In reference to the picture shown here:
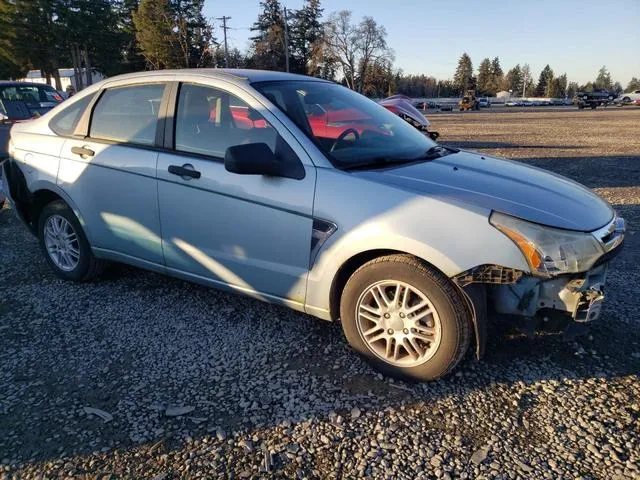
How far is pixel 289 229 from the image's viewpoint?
296 cm

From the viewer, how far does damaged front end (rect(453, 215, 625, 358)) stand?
2.48 metres

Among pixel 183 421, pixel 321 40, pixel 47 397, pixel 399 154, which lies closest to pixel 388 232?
pixel 399 154

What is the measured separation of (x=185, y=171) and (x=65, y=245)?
169cm

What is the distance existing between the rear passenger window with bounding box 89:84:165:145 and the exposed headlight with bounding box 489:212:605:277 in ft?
8.23

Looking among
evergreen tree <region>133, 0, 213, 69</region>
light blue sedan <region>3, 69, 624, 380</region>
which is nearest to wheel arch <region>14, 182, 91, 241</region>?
light blue sedan <region>3, 69, 624, 380</region>

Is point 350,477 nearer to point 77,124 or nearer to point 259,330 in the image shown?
point 259,330

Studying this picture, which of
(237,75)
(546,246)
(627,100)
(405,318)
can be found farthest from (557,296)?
(627,100)

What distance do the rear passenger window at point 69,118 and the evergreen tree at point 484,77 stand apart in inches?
4720

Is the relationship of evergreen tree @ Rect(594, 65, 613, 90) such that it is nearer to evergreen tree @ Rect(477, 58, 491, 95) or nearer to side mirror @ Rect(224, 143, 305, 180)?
evergreen tree @ Rect(477, 58, 491, 95)

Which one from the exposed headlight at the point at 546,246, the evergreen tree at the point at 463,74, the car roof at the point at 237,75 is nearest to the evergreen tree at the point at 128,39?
the car roof at the point at 237,75

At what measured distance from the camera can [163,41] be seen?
175 ft

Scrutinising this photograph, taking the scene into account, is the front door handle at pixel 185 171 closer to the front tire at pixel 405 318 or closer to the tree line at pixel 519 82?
the front tire at pixel 405 318

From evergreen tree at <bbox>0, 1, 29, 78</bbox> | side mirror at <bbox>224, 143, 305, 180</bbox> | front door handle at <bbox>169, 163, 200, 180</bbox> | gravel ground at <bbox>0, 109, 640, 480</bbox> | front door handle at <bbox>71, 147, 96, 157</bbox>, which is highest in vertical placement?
evergreen tree at <bbox>0, 1, 29, 78</bbox>

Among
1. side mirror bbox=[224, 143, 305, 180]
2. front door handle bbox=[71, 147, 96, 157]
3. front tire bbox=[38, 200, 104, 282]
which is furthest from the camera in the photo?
front tire bbox=[38, 200, 104, 282]
